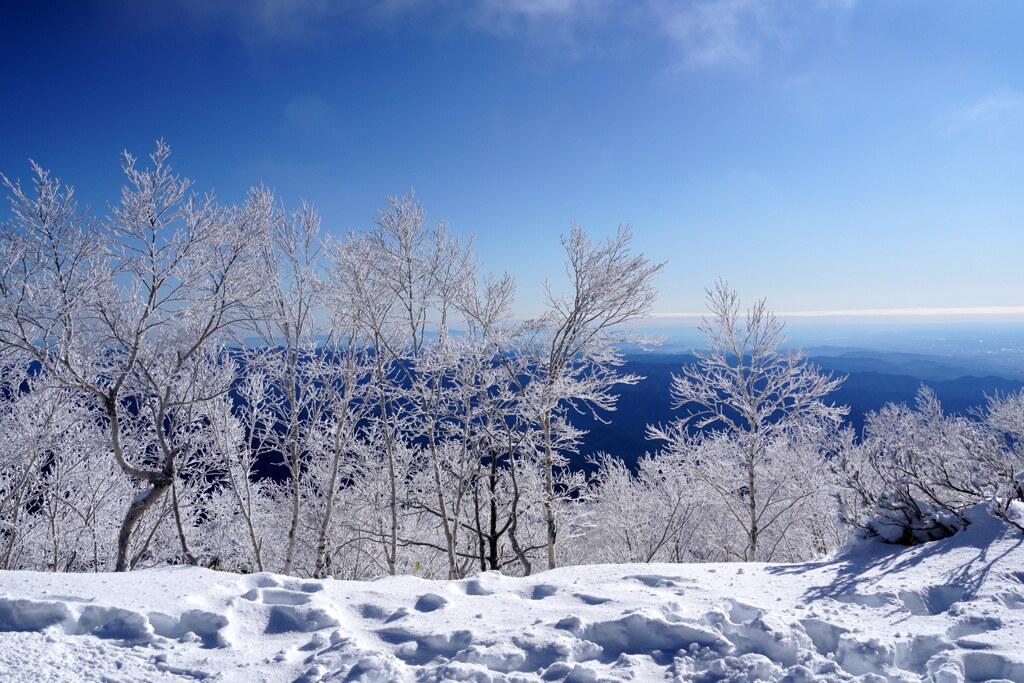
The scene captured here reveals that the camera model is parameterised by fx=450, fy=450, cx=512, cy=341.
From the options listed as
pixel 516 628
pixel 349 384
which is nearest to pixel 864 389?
pixel 349 384

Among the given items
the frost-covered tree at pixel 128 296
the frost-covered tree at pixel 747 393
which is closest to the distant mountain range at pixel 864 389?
the frost-covered tree at pixel 747 393

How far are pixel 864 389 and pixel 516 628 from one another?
106742 mm

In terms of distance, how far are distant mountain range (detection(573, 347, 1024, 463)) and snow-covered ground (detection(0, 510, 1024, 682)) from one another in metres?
27.0

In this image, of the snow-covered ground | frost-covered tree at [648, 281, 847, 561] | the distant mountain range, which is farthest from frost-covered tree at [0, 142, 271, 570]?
the distant mountain range

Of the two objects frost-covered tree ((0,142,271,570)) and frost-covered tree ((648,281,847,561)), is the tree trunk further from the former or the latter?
frost-covered tree ((648,281,847,561))

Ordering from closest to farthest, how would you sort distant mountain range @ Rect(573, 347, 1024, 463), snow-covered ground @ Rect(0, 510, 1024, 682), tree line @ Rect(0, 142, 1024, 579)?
snow-covered ground @ Rect(0, 510, 1024, 682)
tree line @ Rect(0, 142, 1024, 579)
distant mountain range @ Rect(573, 347, 1024, 463)

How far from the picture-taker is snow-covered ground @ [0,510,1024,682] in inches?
104

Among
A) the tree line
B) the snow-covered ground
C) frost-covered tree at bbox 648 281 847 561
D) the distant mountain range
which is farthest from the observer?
the distant mountain range

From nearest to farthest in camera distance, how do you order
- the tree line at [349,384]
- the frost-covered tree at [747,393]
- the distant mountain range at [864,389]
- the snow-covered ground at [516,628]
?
the snow-covered ground at [516,628] < the tree line at [349,384] < the frost-covered tree at [747,393] < the distant mountain range at [864,389]

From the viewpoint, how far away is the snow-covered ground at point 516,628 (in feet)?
8.63

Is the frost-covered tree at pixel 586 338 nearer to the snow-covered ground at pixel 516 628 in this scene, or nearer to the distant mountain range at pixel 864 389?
the snow-covered ground at pixel 516 628

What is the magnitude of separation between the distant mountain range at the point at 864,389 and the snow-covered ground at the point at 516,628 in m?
27.0

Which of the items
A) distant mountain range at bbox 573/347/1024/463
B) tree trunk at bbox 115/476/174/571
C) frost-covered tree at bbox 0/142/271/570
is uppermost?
frost-covered tree at bbox 0/142/271/570

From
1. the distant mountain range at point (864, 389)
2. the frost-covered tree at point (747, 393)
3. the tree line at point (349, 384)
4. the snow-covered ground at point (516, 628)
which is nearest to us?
the snow-covered ground at point (516, 628)
